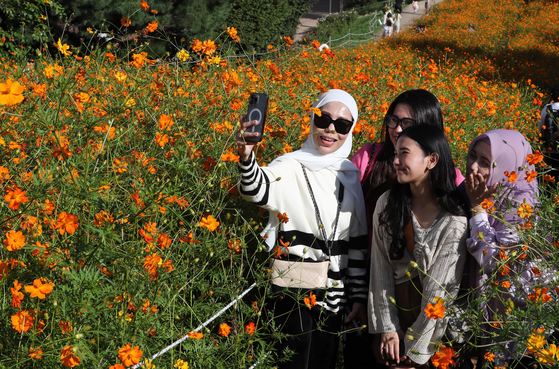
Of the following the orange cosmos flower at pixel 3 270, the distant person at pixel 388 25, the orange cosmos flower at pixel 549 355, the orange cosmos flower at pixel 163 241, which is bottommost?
the orange cosmos flower at pixel 549 355

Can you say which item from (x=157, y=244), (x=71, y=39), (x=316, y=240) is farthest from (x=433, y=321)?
(x=71, y=39)

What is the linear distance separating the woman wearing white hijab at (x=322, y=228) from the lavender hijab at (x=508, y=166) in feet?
1.72

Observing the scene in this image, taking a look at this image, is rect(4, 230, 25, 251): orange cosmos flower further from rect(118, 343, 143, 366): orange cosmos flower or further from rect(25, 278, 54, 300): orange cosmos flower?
rect(118, 343, 143, 366): orange cosmos flower

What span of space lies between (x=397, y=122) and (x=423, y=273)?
0.67 metres

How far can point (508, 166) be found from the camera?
1.68 metres

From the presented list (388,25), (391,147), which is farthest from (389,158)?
(388,25)

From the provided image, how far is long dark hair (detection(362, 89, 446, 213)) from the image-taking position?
188 centimetres

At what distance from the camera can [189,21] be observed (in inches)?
393

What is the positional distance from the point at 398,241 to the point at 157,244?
0.88m

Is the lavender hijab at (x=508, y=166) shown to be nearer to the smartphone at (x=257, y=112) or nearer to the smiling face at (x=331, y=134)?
the smiling face at (x=331, y=134)

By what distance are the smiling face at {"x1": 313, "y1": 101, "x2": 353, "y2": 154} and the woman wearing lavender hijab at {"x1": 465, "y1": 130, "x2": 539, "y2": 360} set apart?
0.53 meters

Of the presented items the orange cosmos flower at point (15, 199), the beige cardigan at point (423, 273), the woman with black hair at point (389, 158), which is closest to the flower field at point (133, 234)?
the orange cosmos flower at point (15, 199)

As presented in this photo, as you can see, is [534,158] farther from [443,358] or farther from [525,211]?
[443,358]

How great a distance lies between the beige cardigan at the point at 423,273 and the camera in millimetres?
1570
